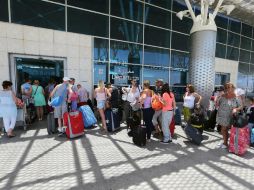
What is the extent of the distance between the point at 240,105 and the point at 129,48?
708 centimetres

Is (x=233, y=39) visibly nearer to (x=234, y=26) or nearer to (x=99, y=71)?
(x=234, y=26)

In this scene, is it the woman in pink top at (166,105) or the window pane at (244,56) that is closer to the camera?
the woman in pink top at (166,105)

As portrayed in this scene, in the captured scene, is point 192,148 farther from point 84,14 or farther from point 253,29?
point 253,29

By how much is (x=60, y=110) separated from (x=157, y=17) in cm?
855

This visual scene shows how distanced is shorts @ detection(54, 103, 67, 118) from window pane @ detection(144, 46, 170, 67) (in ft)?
21.5

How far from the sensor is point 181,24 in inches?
496

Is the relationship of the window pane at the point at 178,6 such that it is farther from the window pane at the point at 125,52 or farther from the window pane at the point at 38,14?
the window pane at the point at 38,14

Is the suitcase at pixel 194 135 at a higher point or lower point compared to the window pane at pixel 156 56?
lower

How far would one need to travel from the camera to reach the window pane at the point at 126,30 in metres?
10.1

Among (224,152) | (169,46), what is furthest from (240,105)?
(169,46)

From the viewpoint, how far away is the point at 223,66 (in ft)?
47.8

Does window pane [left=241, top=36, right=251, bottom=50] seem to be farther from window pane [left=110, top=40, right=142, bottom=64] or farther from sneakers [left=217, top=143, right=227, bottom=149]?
sneakers [left=217, top=143, right=227, bottom=149]

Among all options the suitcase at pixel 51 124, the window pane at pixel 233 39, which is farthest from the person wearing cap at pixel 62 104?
the window pane at pixel 233 39

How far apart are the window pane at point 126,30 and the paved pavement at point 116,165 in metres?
6.50
